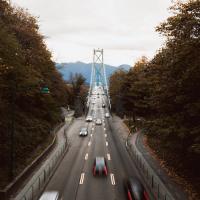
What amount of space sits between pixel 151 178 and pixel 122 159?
8886 mm

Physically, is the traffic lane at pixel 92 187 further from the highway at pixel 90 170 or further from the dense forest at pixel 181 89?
the dense forest at pixel 181 89

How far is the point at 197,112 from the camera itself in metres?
19.9

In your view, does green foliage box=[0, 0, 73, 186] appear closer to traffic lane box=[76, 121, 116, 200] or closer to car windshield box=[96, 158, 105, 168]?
traffic lane box=[76, 121, 116, 200]

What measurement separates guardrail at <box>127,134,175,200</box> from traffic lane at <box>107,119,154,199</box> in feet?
1.32

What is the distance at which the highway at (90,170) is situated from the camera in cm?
2190

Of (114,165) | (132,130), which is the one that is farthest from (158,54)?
(132,130)

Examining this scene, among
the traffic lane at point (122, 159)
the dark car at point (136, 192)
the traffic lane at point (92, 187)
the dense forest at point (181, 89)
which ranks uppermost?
the dense forest at point (181, 89)

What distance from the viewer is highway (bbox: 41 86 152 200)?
2190cm

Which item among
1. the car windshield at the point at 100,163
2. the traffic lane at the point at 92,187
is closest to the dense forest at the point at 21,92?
the traffic lane at the point at 92,187

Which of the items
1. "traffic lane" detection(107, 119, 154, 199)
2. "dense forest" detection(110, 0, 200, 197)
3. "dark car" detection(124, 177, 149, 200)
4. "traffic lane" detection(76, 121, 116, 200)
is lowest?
"traffic lane" detection(76, 121, 116, 200)

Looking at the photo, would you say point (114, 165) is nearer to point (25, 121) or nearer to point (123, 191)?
point (123, 191)

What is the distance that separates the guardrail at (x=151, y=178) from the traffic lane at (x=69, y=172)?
620 cm

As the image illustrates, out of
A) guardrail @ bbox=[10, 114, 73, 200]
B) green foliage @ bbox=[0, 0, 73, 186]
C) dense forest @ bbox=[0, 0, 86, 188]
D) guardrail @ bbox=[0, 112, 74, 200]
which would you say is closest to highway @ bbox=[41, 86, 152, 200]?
guardrail @ bbox=[10, 114, 73, 200]

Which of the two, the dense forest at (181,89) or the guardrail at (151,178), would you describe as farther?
the guardrail at (151,178)
